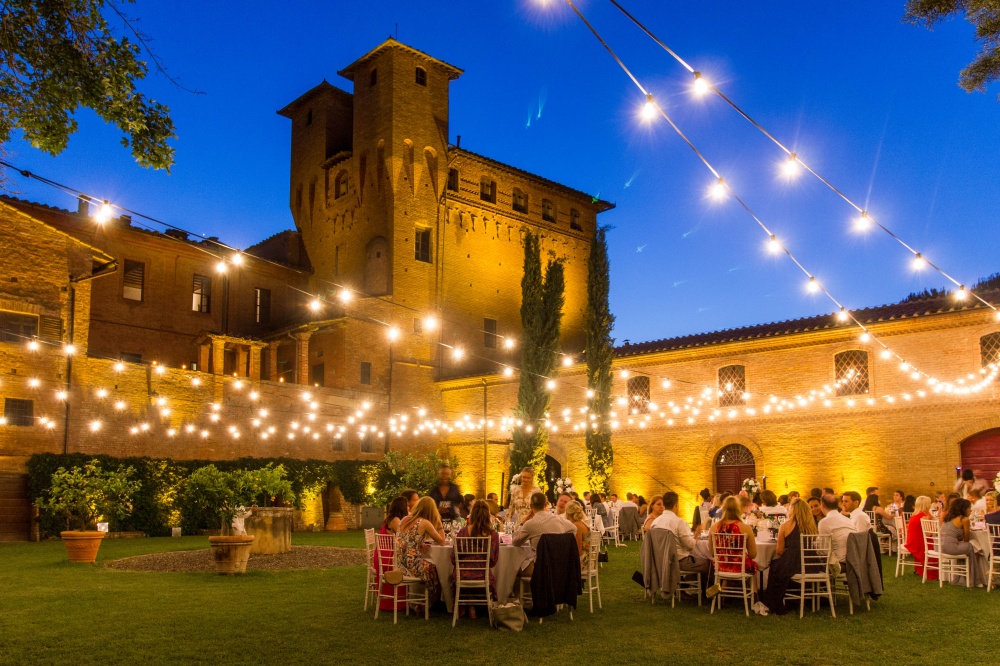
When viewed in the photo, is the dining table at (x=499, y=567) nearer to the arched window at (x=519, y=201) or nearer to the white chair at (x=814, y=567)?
the white chair at (x=814, y=567)

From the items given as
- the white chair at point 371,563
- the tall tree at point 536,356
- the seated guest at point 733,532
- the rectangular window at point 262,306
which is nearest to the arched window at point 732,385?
the tall tree at point 536,356

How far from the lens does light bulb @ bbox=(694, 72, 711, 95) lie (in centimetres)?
647

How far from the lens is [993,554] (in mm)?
10492

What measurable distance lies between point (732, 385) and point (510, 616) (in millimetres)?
17421

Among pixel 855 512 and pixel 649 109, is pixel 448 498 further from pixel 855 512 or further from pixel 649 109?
pixel 649 109

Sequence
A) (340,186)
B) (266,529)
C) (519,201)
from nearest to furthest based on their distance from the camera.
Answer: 1. (266,529)
2. (340,186)
3. (519,201)

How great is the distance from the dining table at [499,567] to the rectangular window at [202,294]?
80.6 ft

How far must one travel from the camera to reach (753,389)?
76.4 feet

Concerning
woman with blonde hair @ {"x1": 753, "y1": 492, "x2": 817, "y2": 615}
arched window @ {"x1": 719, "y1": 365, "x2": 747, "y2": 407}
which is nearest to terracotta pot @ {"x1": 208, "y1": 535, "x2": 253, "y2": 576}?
woman with blonde hair @ {"x1": 753, "y1": 492, "x2": 817, "y2": 615}

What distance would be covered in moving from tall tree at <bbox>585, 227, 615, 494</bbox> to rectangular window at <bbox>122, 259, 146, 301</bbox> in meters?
A: 15.6

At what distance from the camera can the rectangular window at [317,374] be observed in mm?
29859

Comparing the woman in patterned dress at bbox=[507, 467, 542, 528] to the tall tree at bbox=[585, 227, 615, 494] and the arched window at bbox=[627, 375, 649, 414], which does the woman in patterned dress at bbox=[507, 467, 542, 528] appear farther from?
the arched window at bbox=[627, 375, 649, 414]

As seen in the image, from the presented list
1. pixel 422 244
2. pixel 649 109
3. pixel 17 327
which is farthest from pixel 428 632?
pixel 422 244

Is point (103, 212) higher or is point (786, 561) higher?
point (103, 212)
